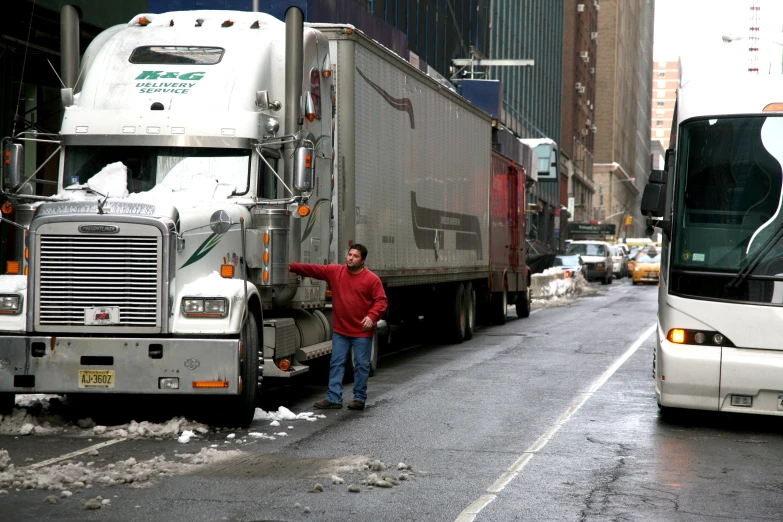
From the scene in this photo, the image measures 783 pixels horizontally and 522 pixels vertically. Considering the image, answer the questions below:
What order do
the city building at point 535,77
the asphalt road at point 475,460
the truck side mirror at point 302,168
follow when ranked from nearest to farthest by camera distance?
1. the asphalt road at point 475,460
2. the truck side mirror at point 302,168
3. the city building at point 535,77

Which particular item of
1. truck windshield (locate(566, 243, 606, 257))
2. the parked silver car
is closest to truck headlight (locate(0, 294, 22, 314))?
the parked silver car

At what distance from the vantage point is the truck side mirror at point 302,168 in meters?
10.4

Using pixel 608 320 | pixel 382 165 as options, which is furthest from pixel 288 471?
pixel 608 320

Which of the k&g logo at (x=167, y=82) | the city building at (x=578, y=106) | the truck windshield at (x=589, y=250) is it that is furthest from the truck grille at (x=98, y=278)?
the city building at (x=578, y=106)

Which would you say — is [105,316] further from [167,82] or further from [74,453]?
[167,82]

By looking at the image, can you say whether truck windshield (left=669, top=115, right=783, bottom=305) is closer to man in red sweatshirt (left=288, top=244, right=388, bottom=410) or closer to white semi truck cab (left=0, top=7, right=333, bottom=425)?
man in red sweatshirt (left=288, top=244, right=388, bottom=410)

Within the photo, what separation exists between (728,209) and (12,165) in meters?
6.75

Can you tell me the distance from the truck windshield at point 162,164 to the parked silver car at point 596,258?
45.2 meters

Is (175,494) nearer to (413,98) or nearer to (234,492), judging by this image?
(234,492)

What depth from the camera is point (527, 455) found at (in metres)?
9.02

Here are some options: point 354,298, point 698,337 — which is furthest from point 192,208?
point 698,337

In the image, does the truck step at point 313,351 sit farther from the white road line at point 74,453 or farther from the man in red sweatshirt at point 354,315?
the white road line at point 74,453

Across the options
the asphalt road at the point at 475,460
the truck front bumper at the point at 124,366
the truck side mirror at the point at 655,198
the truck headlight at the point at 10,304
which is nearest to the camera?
the asphalt road at the point at 475,460

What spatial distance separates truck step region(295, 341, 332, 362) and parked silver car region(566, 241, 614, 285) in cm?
4339
